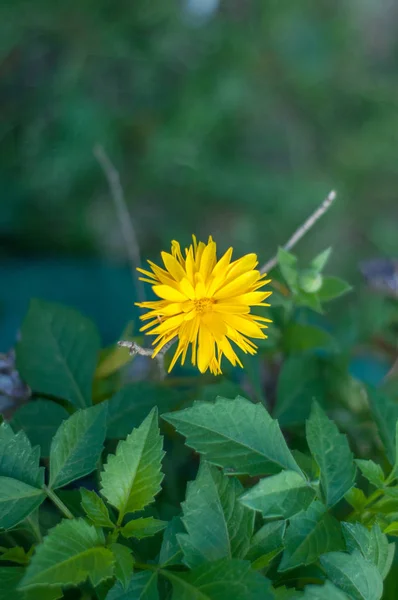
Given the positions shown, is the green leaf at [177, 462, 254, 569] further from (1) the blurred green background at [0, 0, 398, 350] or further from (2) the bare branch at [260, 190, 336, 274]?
(1) the blurred green background at [0, 0, 398, 350]

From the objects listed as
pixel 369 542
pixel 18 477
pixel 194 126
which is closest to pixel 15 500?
pixel 18 477

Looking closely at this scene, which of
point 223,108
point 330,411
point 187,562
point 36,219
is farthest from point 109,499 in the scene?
point 223,108

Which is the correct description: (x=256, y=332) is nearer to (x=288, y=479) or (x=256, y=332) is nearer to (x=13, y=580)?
(x=288, y=479)

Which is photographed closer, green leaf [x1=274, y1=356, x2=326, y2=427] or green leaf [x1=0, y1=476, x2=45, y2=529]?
green leaf [x1=0, y1=476, x2=45, y2=529]

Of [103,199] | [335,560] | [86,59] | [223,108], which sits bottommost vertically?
[335,560]

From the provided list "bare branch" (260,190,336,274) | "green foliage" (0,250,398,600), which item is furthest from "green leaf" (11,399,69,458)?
"bare branch" (260,190,336,274)

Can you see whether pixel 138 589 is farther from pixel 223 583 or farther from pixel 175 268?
pixel 175 268

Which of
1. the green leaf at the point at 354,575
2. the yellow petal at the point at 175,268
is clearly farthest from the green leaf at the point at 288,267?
the green leaf at the point at 354,575
